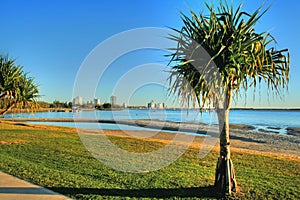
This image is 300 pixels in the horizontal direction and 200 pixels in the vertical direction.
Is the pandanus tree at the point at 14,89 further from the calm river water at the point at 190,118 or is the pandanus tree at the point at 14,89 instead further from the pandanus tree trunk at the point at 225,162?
the pandanus tree trunk at the point at 225,162

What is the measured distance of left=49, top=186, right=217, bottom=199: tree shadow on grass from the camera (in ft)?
17.8

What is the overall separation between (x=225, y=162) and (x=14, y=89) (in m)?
10.8

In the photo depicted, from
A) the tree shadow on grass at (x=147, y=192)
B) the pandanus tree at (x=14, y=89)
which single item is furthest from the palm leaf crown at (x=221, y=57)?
the pandanus tree at (x=14, y=89)

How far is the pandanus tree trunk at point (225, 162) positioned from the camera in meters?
5.49

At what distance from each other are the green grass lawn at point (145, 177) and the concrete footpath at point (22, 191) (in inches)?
9.9

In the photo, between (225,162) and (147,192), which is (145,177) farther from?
(225,162)

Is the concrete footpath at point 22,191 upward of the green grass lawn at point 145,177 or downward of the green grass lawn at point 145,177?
upward

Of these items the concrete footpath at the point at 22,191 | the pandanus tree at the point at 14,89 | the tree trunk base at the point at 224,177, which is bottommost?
the concrete footpath at the point at 22,191

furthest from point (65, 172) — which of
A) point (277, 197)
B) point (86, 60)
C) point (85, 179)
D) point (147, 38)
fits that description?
point (277, 197)

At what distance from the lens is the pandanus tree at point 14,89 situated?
1241cm

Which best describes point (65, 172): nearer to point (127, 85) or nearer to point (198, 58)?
point (127, 85)

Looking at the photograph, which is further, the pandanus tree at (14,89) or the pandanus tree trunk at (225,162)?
the pandanus tree at (14,89)

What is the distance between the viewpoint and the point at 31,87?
14.0 meters

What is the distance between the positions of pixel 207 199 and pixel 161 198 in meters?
0.91
